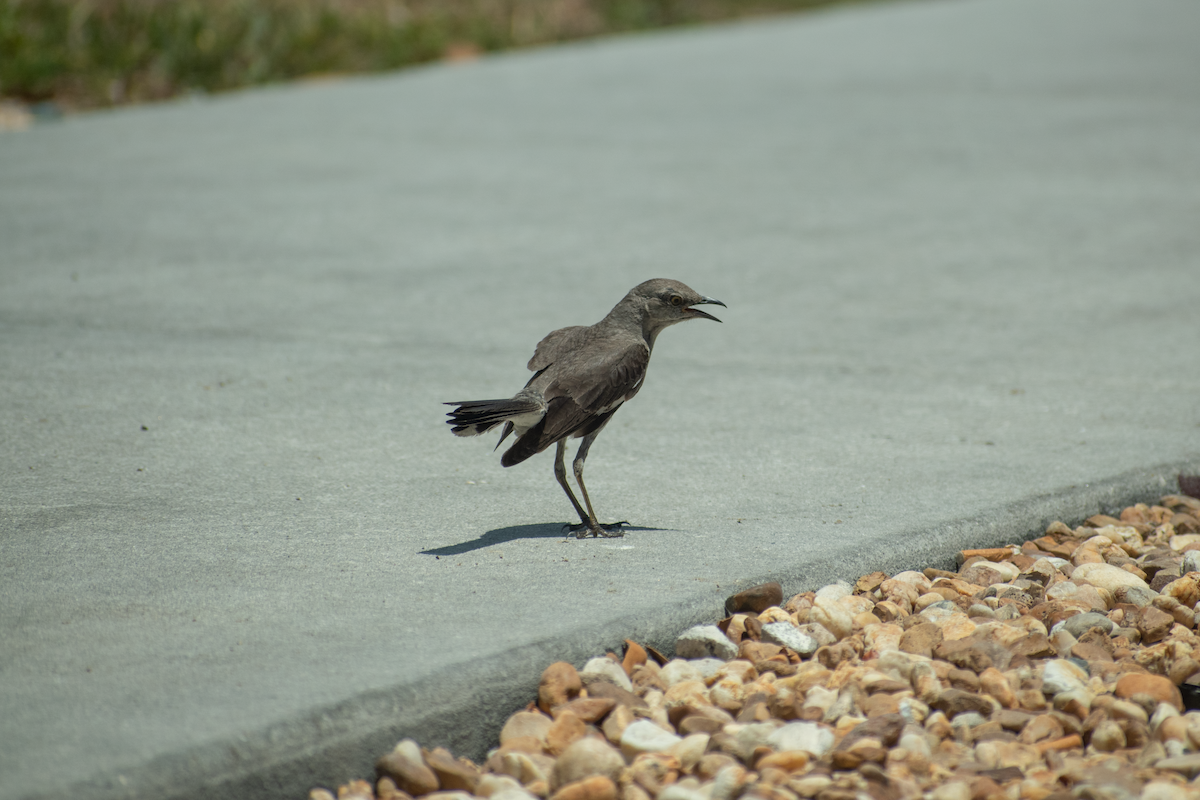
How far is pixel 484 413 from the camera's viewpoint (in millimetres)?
3500

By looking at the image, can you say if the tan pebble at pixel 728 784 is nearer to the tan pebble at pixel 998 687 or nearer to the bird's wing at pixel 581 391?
the tan pebble at pixel 998 687

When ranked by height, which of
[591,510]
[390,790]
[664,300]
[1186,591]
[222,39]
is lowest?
[390,790]

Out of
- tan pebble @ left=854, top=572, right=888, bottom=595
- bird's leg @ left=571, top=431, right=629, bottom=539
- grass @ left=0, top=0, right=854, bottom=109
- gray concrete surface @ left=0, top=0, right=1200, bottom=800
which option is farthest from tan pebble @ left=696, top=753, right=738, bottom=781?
grass @ left=0, top=0, right=854, bottom=109

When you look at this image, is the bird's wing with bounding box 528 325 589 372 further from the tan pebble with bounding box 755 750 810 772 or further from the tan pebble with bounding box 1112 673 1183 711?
the tan pebble with bounding box 1112 673 1183 711

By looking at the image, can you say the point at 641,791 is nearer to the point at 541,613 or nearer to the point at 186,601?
the point at 541,613

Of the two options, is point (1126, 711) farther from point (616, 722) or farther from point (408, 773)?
point (408, 773)

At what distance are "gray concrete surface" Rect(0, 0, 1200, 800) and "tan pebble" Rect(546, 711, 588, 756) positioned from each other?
15 centimetres

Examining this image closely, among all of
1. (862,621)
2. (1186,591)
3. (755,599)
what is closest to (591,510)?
(755,599)

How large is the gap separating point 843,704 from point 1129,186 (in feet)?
23.6

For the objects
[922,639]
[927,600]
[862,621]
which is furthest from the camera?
[927,600]


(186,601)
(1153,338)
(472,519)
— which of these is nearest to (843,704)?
(472,519)

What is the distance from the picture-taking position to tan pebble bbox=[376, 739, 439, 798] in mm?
2664

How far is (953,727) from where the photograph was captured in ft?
9.64

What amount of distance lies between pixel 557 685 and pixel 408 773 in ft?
1.43
